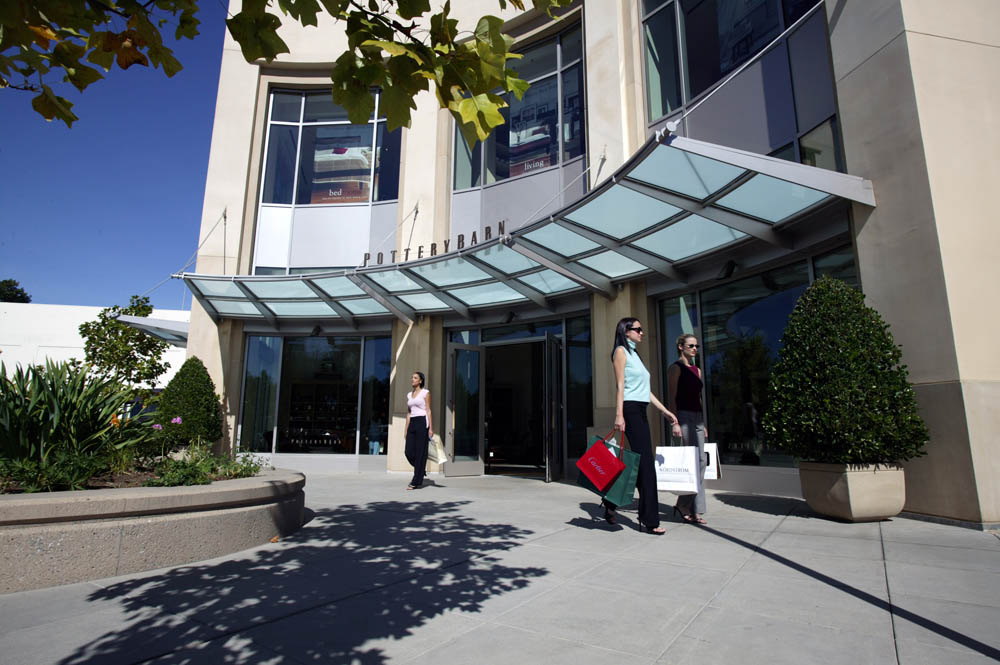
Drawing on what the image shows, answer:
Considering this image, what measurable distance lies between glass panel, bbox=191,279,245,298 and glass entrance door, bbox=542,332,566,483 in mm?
6431

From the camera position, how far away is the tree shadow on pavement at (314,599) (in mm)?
2395

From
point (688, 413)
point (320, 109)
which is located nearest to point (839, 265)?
point (688, 413)

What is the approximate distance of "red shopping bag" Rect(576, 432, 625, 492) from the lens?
4.77 m

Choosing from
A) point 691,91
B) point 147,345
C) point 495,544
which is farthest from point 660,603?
point 147,345

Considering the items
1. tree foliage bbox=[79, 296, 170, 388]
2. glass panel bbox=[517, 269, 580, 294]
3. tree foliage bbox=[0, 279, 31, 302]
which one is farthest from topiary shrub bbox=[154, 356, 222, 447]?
tree foliage bbox=[0, 279, 31, 302]

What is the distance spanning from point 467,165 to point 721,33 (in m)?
5.70

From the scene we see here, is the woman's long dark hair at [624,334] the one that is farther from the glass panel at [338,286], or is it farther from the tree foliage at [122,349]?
the tree foliage at [122,349]

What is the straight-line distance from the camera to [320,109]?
13984 mm

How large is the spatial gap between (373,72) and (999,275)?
589 cm

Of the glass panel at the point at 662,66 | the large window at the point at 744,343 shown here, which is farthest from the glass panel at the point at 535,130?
the large window at the point at 744,343

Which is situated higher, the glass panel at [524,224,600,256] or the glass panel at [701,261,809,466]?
the glass panel at [524,224,600,256]

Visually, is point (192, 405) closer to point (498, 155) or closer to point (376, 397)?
point (376, 397)

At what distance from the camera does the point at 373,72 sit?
2.35 m

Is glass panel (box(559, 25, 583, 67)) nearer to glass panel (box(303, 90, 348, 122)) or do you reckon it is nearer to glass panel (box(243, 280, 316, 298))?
glass panel (box(303, 90, 348, 122))
